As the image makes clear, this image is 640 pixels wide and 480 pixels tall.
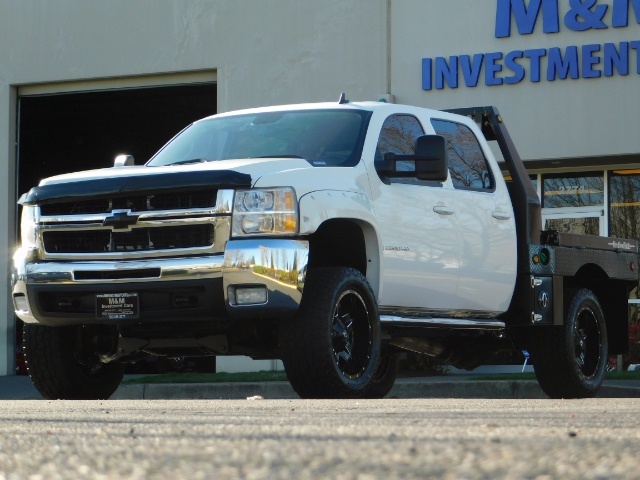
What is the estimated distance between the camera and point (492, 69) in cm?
1928

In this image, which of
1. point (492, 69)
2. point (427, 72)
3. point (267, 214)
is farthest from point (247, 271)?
point (427, 72)

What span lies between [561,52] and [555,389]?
945 cm

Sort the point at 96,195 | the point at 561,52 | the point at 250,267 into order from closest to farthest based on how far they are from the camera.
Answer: the point at 250,267 < the point at 96,195 < the point at 561,52

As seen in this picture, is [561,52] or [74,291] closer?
[74,291]

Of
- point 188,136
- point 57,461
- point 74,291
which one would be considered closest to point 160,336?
point 74,291

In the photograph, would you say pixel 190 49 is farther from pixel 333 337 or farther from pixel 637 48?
pixel 333 337

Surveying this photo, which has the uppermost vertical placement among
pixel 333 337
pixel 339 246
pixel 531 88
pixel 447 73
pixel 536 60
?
pixel 536 60

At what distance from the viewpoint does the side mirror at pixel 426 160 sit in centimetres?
890

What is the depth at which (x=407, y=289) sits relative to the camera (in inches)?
357

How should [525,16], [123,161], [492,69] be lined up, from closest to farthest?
[123,161] < [525,16] < [492,69]

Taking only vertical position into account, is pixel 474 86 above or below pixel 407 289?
above

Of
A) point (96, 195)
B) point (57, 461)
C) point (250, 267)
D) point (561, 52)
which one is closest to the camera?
point (57, 461)

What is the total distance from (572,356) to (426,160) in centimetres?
231

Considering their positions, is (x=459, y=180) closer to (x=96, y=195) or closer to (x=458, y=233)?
(x=458, y=233)
